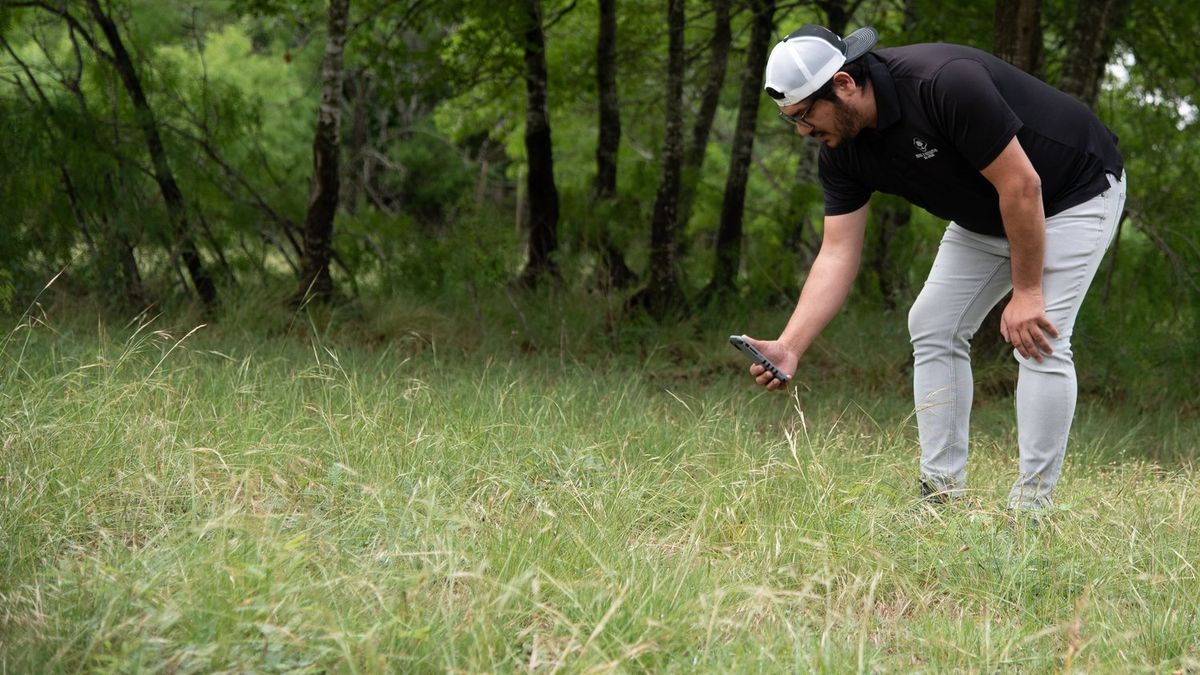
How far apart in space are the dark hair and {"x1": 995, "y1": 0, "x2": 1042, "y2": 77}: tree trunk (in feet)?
11.8

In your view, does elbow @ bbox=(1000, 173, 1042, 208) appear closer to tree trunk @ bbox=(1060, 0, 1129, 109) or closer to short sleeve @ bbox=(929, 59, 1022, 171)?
short sleeve @ bbox=(929, 59, 1022, 171)

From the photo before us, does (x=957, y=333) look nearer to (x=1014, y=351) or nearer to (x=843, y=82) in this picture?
(x=1014, y=351)

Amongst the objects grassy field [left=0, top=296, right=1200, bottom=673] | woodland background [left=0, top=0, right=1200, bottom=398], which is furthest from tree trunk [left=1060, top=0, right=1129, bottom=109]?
grassy field [left=0, top=296, right=1200, bottom=673]

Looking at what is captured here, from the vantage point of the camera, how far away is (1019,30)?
22.0ft

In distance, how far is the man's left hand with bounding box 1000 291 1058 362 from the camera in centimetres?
348

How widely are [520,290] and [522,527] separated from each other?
242 inches

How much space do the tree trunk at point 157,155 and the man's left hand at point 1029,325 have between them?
238 inches

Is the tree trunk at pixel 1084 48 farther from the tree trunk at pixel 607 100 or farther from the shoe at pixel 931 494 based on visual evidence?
the shoe at pixel 931 494

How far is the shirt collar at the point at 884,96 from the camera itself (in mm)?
3471

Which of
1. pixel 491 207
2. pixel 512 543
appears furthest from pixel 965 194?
pixel 491 207

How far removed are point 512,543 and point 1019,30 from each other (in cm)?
510

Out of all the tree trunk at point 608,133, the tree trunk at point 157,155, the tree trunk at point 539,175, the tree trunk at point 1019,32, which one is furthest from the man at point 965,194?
the tree trunk at point 539,175

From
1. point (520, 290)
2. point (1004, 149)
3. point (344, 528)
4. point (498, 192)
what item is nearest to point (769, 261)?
point (520, 290)

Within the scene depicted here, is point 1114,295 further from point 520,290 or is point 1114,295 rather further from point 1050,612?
point 1050,612
